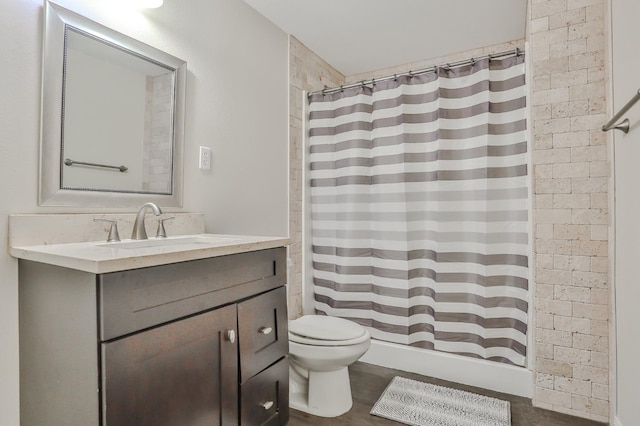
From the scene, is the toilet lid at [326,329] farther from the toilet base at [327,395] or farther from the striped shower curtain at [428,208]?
the striped shower curtain at [428,208]

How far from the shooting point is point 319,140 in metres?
2.62

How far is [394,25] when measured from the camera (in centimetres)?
234

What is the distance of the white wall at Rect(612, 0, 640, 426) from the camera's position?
120cm

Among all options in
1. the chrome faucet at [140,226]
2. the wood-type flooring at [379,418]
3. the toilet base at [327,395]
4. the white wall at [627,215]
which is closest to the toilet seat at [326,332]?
the toilet base at [327,395]

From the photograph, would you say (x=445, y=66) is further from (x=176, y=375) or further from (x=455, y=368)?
(x=176, y=375)

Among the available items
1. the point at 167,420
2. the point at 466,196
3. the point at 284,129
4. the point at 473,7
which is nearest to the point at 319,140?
the point at 284,129

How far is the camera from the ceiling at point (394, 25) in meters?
2.13

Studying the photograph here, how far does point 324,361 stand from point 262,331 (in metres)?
0.51

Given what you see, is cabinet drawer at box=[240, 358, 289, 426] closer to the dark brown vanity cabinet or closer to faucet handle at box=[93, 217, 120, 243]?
the dark brown vanity cabinet

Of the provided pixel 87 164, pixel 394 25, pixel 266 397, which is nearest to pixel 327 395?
pixel 266 397

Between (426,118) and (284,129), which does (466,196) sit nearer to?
(426,118)

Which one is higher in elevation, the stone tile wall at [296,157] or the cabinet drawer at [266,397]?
Answer: the stone tile wall at [296,157]

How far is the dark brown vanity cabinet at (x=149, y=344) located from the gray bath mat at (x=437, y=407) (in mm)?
762

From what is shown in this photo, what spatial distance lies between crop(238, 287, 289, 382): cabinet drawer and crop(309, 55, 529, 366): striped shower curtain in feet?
3.43
